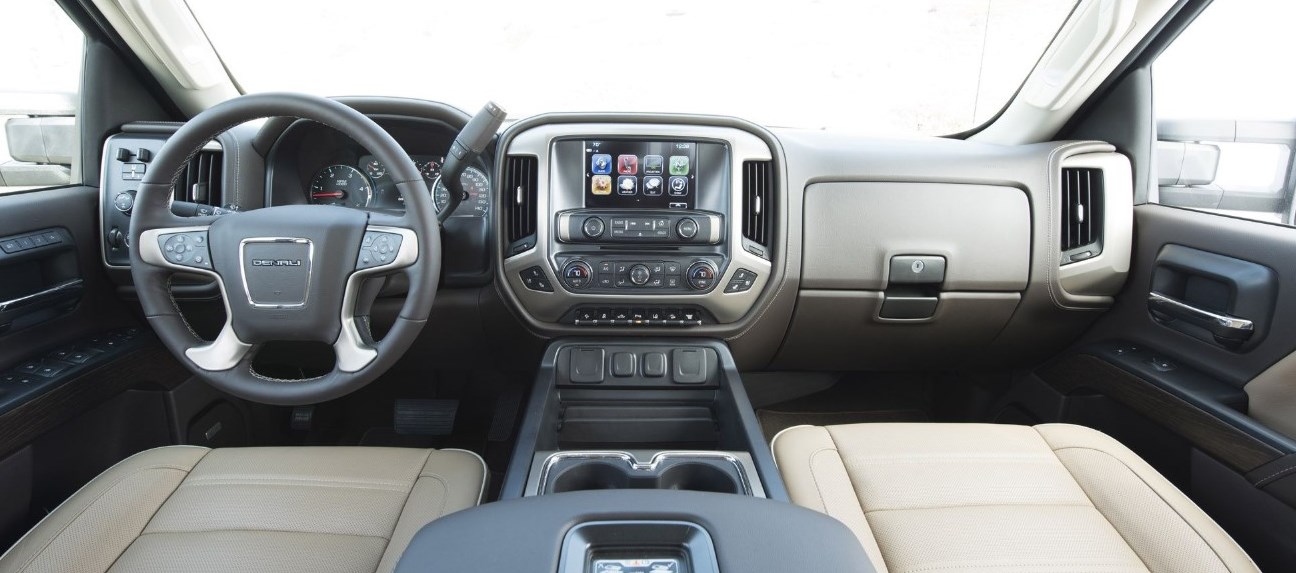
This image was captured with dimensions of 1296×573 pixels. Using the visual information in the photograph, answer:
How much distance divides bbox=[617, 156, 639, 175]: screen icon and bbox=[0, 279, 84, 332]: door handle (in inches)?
58.7

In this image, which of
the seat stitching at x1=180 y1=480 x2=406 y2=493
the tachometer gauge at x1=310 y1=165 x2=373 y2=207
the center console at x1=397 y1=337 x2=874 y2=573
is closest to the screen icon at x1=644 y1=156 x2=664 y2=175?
the center console at x1=397 y1=337 x2=874 y2=573

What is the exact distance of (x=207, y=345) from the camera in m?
1.44

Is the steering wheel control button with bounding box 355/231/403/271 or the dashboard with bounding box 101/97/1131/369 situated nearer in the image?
the steering wheel control button with bounding box 355/231/403/271

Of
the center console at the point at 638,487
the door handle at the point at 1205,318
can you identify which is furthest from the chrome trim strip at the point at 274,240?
the door handle at the point at 1205,318

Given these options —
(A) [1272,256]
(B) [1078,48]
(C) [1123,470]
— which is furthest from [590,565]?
(B) [1078,48]

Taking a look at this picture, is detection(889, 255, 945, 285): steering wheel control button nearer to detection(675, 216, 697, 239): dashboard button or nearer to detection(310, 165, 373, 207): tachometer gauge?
detection(675, 216, 697, 239): dashboard button

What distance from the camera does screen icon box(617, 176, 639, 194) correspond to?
1861 mm

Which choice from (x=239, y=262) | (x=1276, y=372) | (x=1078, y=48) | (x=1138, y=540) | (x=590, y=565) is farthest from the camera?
(x=1078, y=48)

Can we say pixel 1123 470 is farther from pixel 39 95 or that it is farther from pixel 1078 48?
pixel 39 95

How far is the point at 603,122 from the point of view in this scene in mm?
1840

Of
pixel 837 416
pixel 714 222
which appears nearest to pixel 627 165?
pixel 714 222

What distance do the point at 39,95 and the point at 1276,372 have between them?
11.0 ft

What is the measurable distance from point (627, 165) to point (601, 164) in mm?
72

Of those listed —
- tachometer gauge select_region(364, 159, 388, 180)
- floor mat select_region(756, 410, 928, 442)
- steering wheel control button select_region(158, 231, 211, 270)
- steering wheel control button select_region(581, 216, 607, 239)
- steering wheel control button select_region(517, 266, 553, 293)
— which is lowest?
floor mat select_region(756, 410, 928, 442)
